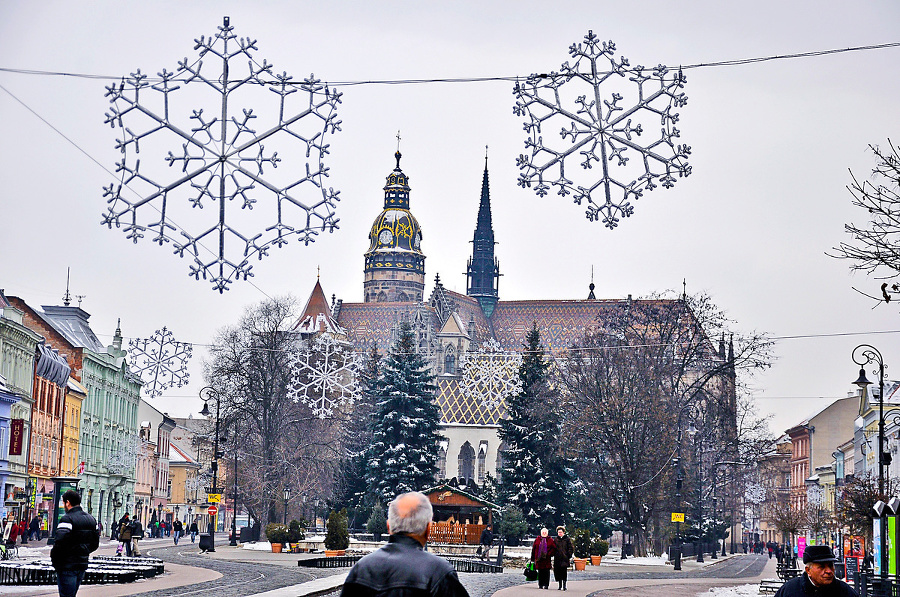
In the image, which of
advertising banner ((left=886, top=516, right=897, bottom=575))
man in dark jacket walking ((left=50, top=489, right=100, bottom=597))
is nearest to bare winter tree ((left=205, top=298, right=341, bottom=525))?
advertising banner ((left=886, top=516, right=897, bottom=575))

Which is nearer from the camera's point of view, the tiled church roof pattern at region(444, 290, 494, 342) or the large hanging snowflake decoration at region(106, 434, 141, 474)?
the large hanging snowflake decoration at region(106, 434, 141, 474)

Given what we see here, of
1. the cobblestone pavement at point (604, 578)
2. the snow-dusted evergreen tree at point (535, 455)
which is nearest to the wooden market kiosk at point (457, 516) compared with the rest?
the snow-dusted evergreen tree at point (535, 455)

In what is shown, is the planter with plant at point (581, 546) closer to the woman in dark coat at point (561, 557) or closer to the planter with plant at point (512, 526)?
the planter with plant at point (512, 526)

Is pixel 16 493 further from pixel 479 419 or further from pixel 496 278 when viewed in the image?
pixel 496 278

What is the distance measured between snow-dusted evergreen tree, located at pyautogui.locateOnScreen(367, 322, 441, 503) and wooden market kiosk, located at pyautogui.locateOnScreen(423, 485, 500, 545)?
7328 mm

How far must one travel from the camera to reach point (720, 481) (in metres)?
63.7

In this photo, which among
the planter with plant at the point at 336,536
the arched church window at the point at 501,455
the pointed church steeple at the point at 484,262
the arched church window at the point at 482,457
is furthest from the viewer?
the pointed church steeple at the point at 484,262

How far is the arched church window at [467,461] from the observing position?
120875mm

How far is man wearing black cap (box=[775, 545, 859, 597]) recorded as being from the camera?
9.09 metres

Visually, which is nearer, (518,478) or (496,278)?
(518,478)

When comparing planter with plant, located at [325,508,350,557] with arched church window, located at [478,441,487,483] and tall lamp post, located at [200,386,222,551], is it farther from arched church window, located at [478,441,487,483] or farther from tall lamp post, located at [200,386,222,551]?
arched church window, located at [478,441,487,483]

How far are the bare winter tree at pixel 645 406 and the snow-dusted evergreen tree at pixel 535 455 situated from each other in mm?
2131

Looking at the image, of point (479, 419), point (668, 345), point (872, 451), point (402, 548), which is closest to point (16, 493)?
point (668, 345)

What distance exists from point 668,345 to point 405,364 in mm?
15776
